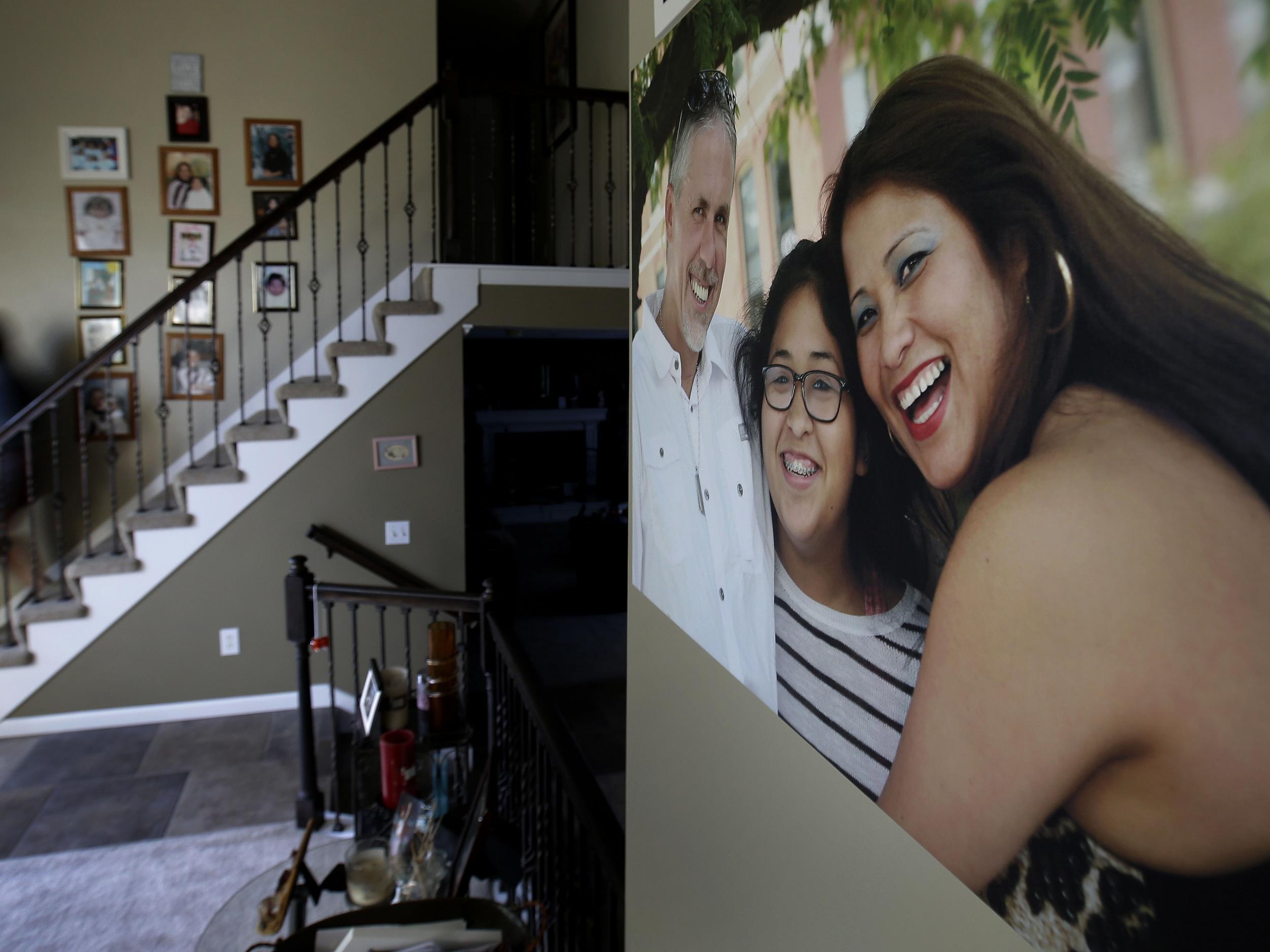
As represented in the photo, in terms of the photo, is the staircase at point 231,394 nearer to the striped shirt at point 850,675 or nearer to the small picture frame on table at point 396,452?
the small picture frame on table at point 396,452

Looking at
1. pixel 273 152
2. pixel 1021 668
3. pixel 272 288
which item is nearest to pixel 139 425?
pixel 272 288

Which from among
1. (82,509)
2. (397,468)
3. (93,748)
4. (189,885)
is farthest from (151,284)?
(189,885)

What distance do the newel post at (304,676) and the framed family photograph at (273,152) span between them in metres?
2.99

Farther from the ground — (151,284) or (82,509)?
(151,284)

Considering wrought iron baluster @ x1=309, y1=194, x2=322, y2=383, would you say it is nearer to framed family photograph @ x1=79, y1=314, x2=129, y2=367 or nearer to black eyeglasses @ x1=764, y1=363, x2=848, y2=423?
framed family photograph @ x1=79, y1=314, x2=129, y2=367

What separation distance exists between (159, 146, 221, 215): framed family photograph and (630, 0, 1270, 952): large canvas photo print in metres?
5.15

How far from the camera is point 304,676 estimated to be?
10.7 feet

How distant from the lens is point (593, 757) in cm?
403

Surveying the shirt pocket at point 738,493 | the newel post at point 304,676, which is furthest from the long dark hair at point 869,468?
the newel post at point 304,676

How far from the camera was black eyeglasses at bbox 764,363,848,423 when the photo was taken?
2.32ft

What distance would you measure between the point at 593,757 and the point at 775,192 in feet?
11.9

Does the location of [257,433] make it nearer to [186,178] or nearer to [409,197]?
[409,197]

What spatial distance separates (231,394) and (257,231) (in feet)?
4.86

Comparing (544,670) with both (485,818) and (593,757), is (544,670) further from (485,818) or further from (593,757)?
(485,818)
